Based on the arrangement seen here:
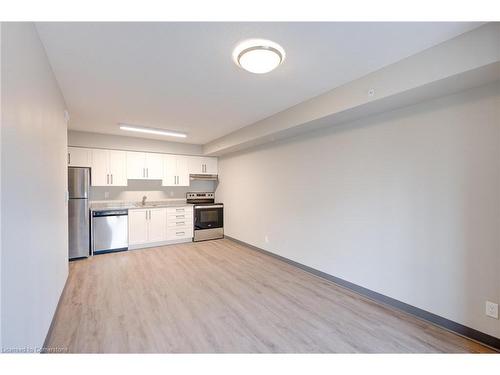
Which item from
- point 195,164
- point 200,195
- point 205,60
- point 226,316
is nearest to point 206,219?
point 200,195

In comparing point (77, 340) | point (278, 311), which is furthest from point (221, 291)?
point (77, 340)

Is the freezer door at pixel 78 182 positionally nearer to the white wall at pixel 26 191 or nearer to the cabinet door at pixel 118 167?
the cabinet door at pixel 118 167

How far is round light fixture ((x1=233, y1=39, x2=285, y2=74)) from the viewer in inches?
72.3

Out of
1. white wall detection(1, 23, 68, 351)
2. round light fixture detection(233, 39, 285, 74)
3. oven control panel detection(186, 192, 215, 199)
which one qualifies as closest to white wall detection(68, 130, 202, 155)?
oven control panel detection(186, 192, 215, 199)

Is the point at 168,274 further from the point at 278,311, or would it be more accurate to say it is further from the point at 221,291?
the point at 278,311

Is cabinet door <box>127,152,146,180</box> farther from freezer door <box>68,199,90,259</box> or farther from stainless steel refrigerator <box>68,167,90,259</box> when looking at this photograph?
freezer door <box>68,199,90,259</box>

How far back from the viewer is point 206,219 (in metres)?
5.75

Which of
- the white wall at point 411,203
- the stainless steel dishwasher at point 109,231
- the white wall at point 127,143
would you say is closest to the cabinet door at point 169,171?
the white wall at point 127,143

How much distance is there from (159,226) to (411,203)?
4.76 meters

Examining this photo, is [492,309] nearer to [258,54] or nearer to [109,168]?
[258,54]

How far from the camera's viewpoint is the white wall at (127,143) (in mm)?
4621

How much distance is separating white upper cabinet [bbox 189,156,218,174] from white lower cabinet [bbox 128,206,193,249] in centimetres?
102

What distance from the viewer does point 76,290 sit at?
2.96m

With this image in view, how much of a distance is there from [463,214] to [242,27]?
2.48 metres
